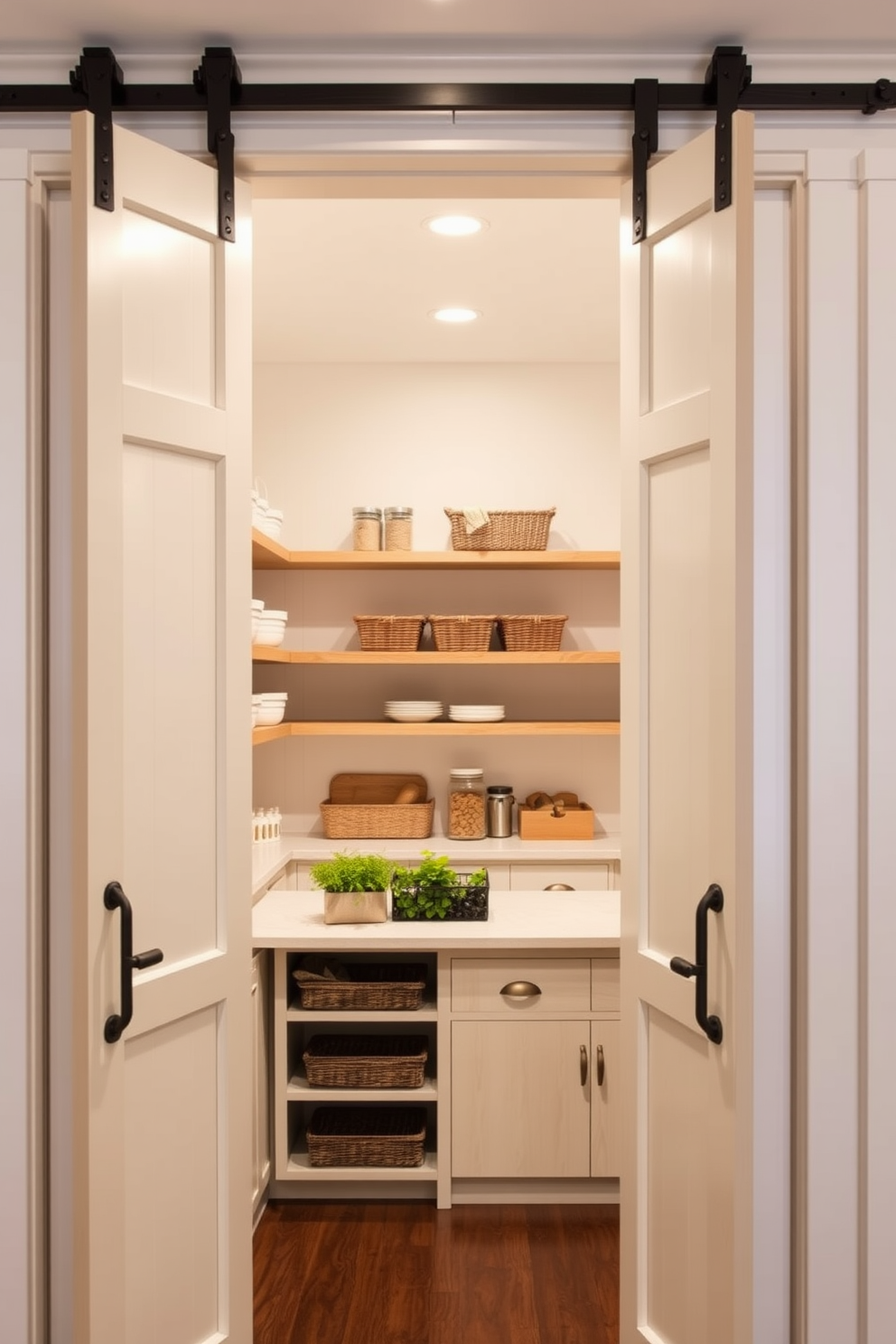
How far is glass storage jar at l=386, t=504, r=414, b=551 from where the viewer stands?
159 inches

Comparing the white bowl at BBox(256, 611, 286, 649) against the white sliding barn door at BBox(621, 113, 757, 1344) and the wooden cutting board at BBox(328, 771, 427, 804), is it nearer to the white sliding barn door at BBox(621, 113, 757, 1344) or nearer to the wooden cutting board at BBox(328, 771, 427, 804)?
the wooden cutting board at BBox(328, 771, 427, 804)

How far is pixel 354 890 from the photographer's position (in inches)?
113

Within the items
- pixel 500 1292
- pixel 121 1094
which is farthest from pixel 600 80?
pixel 500 1292

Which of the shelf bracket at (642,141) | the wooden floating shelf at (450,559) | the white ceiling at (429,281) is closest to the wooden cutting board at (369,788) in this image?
the wooden floating shelf at (450,559)

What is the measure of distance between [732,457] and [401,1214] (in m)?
2.34

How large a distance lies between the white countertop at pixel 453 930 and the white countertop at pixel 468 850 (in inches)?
26.0

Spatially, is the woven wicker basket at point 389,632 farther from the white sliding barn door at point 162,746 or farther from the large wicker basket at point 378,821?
the white sliding barn door at point 162,746

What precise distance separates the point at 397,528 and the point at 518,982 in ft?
6.25

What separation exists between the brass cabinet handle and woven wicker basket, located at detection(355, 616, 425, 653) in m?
1.57

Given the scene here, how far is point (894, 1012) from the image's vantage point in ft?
5.92

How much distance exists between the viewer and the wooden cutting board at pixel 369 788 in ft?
13.9

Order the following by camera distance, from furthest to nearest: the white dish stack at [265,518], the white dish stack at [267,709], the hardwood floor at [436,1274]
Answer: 1. the white dish stack at [267,709]
2. the white dish stack at [265,518]
3. the hardwood floor at [436,1274]

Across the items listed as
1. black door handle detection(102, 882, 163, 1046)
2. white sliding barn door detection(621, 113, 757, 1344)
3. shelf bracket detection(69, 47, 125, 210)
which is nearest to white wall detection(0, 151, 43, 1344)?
shelf bracket detection(69, 47, 125, 210)

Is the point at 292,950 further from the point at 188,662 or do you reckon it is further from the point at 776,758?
the point at 776,758
